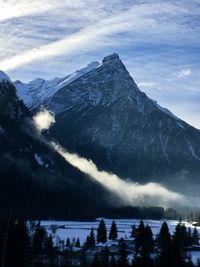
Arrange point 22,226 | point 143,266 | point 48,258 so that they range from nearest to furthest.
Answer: point 143,266
point 22,226
point 48,258

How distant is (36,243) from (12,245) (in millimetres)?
72926

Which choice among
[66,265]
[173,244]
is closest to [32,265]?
[66,265]

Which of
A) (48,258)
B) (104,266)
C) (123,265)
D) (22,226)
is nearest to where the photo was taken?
(123,265)

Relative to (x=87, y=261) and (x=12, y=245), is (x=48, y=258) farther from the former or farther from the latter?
(x=12, y=245)

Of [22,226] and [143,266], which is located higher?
[22,226]

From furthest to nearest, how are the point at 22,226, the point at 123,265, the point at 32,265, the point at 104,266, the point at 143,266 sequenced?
the point at 32,265 < the point at 22,226 < the point at 104,266 < the point at 123,265 < the point at 143,266

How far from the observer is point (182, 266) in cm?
12475

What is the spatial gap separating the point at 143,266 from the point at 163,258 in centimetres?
687

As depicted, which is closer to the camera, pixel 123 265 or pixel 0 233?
pixel 123 265

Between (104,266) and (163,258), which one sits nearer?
(163,258)

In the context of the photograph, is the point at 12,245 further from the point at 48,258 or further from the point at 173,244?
the point at 48,258

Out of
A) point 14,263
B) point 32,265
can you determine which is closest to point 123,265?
point 14,263

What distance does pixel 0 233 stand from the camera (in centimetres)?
14250

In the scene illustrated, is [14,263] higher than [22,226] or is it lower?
lower
